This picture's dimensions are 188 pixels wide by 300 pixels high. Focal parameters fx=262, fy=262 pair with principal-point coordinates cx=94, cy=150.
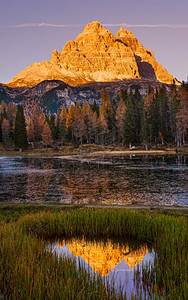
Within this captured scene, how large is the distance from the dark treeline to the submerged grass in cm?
7001

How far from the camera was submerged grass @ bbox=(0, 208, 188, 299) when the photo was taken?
575 centimetres

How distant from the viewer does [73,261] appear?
7.16 metres

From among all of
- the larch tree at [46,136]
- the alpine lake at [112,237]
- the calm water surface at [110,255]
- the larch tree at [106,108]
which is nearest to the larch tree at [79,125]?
the larch tree at [106,108]

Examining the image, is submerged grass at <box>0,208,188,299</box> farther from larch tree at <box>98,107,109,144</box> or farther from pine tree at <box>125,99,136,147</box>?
larch tree at <box>98,107,109,144</box>

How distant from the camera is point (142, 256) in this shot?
369 inches

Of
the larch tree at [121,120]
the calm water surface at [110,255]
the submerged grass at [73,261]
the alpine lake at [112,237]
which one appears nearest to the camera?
the submerged grass at [73,261]

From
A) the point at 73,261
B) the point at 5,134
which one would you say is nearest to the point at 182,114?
the point at 5,134

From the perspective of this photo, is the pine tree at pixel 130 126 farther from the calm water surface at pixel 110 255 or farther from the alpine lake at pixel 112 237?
the calm water surface at pixel 110 255

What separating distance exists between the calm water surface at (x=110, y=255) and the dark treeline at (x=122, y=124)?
234 ft

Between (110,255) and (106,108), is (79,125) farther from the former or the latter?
(110,255)

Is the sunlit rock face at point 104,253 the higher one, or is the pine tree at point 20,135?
the pine tree at point 20,135

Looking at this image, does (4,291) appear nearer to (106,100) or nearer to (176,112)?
(176,112)

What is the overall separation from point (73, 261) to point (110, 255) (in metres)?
2.77

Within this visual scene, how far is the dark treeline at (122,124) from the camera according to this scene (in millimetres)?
85312
